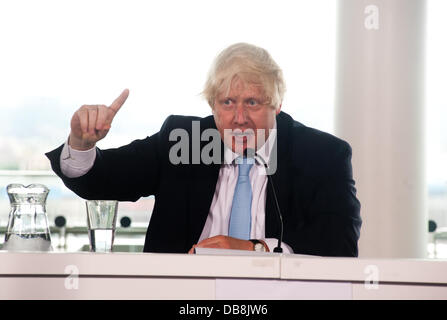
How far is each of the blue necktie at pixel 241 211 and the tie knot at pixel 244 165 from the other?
0.08ft

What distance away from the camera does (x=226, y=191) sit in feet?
6.15

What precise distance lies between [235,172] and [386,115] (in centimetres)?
112

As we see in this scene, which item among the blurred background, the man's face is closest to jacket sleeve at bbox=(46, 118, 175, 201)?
the man's face

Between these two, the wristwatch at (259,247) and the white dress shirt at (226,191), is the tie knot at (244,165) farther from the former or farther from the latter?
the wristwatch at (259,247)

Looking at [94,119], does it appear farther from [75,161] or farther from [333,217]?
[333,217]

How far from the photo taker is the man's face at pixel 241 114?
1905 millimetres

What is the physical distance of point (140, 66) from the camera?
3883mm

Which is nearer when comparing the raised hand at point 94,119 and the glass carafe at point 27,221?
the glass carafe at point 27,221

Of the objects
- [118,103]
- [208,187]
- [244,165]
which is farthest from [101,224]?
[244,165]

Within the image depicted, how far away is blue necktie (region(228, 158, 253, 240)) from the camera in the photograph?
1806mm

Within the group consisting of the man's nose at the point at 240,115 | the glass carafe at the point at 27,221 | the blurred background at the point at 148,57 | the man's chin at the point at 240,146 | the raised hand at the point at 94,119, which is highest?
the blurred background at the point at 148,57

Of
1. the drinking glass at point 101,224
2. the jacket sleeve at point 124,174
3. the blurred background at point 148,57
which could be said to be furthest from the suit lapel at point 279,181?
the blurred background at point 148,57

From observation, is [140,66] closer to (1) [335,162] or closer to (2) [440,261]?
(1) [335,162]
